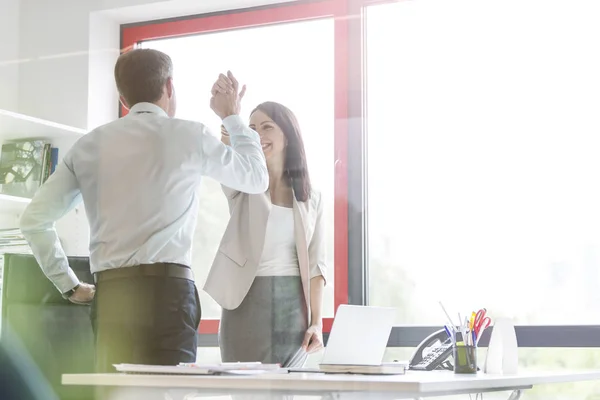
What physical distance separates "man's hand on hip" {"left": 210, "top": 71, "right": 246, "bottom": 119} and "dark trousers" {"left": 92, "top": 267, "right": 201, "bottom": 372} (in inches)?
17.3

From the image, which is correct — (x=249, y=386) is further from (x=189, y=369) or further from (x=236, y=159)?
(x=236, y=159)

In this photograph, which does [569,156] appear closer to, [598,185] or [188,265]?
[598,185]

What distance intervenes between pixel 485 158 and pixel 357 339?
1122mm

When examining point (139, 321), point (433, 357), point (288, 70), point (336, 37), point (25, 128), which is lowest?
point (433, 357)

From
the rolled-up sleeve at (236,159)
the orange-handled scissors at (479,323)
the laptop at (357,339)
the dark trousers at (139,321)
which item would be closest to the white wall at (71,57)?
the rolled-up sleeve at (236,159)

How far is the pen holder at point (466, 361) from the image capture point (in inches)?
66.7

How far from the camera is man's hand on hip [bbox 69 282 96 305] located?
59.9 inches

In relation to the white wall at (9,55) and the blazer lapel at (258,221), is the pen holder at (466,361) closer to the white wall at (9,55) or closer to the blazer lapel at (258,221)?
the blazer lapel at (258,221)

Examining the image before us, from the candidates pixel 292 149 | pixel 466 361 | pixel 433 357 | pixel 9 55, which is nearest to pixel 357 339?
pixel 466 361

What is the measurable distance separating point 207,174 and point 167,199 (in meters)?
0.11

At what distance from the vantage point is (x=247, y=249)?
6.86 feet

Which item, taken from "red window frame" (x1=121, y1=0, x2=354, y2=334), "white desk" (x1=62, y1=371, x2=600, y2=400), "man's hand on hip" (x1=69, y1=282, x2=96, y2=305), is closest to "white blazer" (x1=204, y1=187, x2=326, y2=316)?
"red window frame" (x1=121, y1=0, x2=354, y2=334)

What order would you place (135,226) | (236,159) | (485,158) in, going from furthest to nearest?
(485,158)
(236,159)
(135,226)

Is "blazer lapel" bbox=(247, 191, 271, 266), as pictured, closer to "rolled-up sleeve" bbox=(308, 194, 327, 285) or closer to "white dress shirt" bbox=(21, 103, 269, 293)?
"rolled-up sleeve" bbox=(308, 194, 327, 285)
